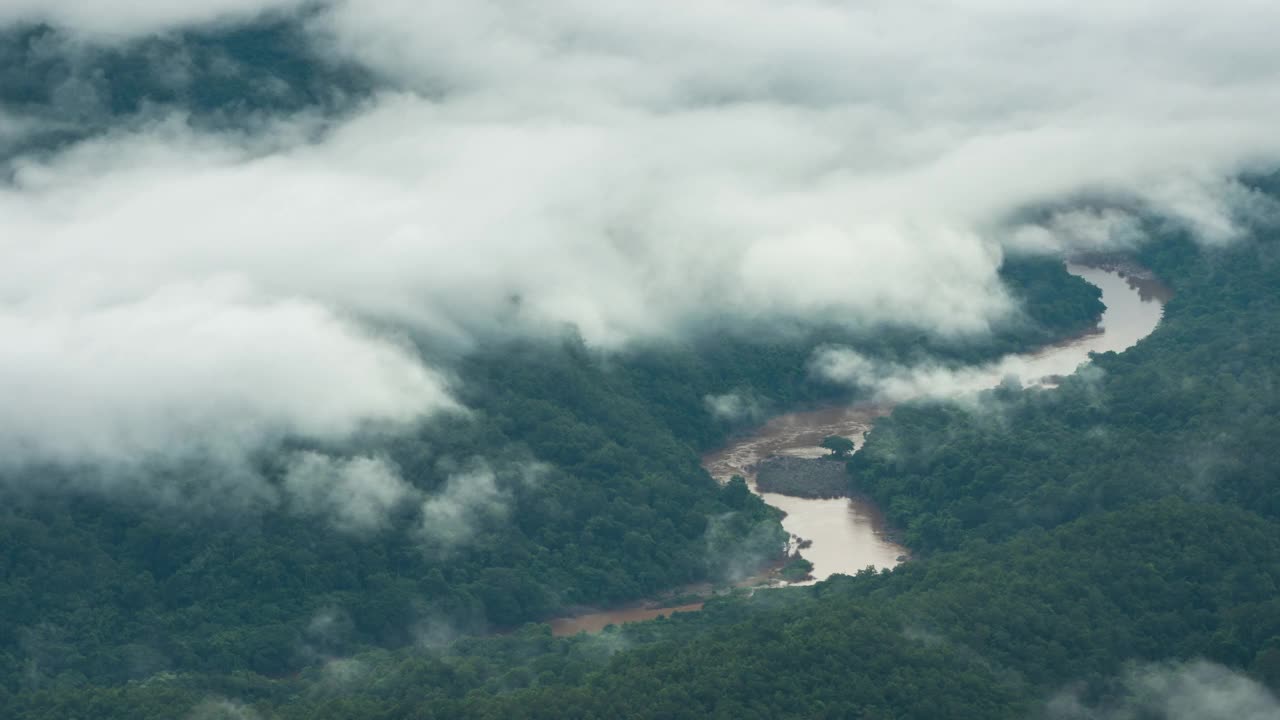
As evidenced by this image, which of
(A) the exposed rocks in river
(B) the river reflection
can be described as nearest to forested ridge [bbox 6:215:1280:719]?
(A) the exposed rocks in river

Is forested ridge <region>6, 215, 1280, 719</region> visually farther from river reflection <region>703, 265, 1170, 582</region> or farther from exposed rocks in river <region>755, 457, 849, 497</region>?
river reflection <region>703, 265, 1170, 582</region>

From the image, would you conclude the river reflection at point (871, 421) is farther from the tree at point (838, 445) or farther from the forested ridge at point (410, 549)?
the forested ridge at point (410, 549)

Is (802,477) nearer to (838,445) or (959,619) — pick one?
(838,445)

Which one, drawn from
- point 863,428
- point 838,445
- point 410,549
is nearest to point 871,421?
point 863,428

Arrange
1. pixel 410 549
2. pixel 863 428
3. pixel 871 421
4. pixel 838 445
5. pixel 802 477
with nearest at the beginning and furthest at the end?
pixel 410 549 → pixel 802 477 → pixel 838 445 → pixel 863 428 → pixel 871 421

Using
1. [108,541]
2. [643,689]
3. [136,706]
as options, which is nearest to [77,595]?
[108,541]
